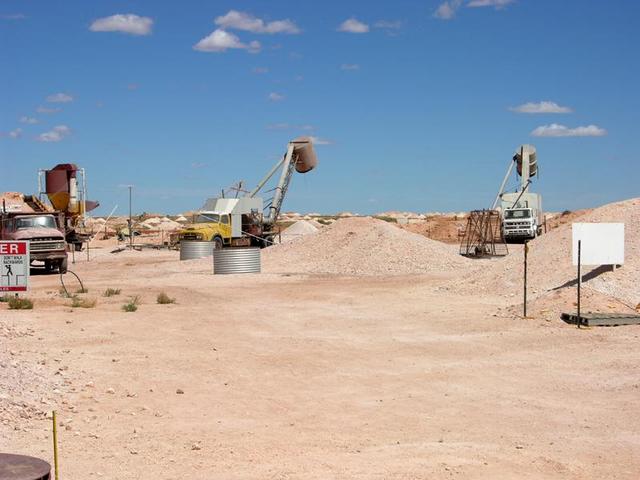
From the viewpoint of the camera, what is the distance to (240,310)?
835 inches

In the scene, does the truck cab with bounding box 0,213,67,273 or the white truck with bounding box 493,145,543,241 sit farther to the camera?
the white truck with bounding box 493,145,543,241

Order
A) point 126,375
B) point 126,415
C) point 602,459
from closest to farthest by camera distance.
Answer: point 602,459
point 126,415
point 126,375

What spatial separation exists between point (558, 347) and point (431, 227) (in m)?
56.4

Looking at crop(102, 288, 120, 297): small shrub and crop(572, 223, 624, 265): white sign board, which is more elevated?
crop(572, 223, 624, 265): white sign board

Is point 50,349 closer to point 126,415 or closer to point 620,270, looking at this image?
point 126,415

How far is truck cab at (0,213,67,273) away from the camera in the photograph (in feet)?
110

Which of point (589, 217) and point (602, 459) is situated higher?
point (589, 217)

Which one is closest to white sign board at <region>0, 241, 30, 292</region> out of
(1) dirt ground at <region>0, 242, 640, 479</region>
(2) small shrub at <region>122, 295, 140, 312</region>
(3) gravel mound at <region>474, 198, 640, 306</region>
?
(1) dirt ground at <region>0, 242, 640, 479</region>

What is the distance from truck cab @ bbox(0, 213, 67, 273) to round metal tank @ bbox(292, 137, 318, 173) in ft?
57.0

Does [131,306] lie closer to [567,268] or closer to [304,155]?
[567,268]

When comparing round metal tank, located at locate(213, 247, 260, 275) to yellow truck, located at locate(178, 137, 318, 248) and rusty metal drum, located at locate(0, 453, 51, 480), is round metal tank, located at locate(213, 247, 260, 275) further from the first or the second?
rusty metal drum, located at locate(0, 453, 51, 480)

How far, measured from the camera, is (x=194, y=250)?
136ft

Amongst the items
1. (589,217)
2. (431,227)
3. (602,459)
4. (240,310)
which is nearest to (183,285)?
(240,310)

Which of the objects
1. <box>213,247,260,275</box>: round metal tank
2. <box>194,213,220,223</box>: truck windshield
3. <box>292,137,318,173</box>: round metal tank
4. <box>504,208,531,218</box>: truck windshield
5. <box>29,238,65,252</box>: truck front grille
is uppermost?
<box>292,137,318,173</box>: round metal tank
